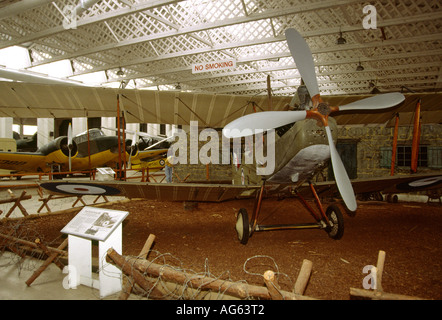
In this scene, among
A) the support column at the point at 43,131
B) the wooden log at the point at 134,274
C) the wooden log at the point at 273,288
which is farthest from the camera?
the support column at the point at 43,131

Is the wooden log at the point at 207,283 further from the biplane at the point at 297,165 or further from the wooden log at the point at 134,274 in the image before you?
the biplane at the point at 297,165

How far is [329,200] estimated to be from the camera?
8.32 m

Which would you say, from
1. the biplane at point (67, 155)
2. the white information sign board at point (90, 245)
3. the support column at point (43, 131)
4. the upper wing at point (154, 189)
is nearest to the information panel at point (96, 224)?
the white information sign board at point (90, 245)

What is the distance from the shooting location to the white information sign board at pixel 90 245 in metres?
2.72

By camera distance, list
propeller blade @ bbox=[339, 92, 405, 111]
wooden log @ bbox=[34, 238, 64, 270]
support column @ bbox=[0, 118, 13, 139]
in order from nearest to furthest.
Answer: wooden log @ bbox=[34, 238, 64, 270], propeller blade @ bbox=[339, 92, 405, 111], support column @ bbox=[0, 118, 13, 139]

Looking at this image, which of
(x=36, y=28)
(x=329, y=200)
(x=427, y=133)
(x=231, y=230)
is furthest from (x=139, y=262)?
(x=36, y=28)

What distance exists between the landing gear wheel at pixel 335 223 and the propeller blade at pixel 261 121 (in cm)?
174

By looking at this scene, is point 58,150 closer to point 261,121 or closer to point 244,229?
point 244,229

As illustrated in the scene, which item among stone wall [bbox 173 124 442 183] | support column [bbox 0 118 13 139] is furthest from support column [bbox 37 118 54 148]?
stone wall [bbox 173 124 442 183]

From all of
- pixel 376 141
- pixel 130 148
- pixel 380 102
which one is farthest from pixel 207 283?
pixel 130 148

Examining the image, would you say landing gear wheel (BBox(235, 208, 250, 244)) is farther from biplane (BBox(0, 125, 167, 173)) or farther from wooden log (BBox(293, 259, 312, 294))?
biplane (BBox(0, 125, 167, 173))

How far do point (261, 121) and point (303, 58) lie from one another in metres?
1.11

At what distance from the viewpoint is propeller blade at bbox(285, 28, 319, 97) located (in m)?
3.34

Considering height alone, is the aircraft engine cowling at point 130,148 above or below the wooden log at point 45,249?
above
